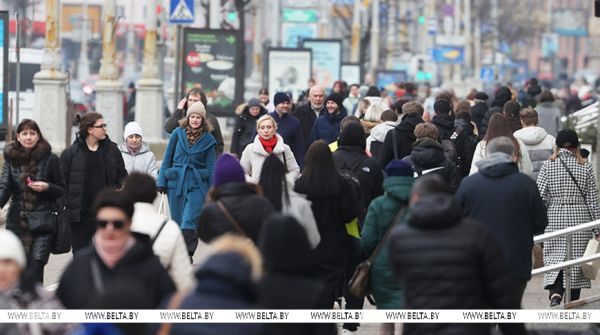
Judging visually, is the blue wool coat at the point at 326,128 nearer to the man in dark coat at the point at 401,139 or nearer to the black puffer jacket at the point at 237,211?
the man in dark coat at the point at 401,139

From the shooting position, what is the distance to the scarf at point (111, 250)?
8469 millimetres

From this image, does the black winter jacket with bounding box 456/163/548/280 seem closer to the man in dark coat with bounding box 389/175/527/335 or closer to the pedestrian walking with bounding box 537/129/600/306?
the man in dark coat with bounding box 389/175/527/335

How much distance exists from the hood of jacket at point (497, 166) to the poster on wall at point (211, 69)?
1864cm

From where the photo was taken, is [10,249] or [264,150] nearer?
[10,249]

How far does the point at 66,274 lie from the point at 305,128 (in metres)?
14.0

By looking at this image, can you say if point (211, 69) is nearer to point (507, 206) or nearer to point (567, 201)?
point (567, 201)

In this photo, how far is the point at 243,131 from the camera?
21375 millimetres

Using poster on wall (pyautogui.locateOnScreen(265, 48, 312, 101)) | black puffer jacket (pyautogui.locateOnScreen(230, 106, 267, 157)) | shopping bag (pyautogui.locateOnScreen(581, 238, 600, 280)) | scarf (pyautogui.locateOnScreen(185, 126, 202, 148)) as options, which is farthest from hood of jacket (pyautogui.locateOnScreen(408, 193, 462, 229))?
poster on wall (pyautogui.locateOnScreen(265, 48, 312, 101))

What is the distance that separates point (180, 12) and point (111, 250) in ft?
67.3

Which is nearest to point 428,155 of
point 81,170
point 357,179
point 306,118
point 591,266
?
point 357,179

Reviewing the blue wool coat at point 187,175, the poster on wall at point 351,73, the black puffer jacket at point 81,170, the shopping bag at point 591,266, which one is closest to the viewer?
the black puffer jacket at point 81,170

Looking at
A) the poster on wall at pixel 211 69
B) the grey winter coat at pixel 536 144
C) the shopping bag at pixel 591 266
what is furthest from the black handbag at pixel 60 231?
the poster on wall at pixel 211 69

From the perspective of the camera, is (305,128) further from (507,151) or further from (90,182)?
(507,151)

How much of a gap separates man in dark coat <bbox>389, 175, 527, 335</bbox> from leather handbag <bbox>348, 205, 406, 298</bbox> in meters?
3.02
